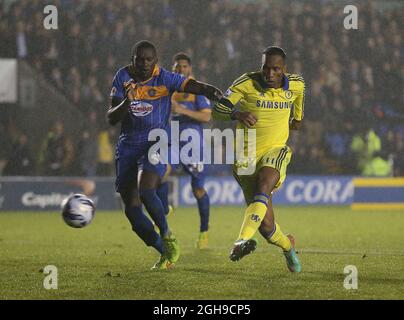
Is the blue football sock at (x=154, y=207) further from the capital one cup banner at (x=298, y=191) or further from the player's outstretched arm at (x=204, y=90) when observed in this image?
the capital one cup banner at (x=298, y=191)

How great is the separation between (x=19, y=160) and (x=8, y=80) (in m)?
→ 1.81

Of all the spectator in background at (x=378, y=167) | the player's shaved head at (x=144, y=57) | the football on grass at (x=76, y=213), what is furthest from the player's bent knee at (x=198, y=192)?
the spectator in background at (x=378, y=167)

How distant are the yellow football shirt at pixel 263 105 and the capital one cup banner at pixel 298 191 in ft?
35.9

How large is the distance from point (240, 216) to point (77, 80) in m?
A: 5.00

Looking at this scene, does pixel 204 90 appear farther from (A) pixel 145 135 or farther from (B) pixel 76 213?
(B) pixel 76 213

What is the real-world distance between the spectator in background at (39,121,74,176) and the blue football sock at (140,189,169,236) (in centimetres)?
1004

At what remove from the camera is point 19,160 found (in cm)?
1811

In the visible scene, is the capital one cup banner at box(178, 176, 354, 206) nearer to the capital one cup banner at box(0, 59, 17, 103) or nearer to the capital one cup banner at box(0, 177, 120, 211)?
the capital one cup banner at box(0, 177, 120, 211)

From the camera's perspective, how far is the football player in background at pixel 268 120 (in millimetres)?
8086

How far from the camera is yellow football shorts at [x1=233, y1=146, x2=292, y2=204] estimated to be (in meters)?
8.19

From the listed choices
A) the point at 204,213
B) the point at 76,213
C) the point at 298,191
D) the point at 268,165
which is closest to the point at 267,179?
the point at 268,165

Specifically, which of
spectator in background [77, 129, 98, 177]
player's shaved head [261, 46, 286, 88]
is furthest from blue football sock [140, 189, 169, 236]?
spectator in background [77, 129, 98, 177]

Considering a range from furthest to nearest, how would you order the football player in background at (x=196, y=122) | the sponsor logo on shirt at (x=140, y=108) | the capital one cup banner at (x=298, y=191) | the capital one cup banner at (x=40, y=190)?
the capital one cup banner at (x=298, y=191) < the capital one cup banner at (x=40, y=190) < the football player in background at (x=196, y=122) < the sponsor logo on shirt at (x=140, y=108)
